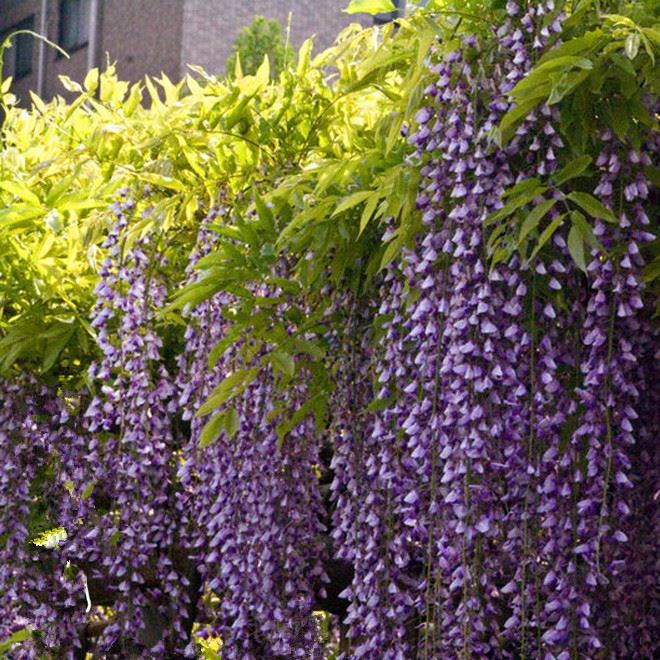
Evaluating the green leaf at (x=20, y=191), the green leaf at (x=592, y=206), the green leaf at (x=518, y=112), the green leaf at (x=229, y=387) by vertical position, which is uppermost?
the green leaf at (x=518, y=112)

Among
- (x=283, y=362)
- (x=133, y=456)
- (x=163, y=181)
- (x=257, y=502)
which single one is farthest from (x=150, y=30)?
(x=283, y=362)

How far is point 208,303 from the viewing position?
13.0 feet

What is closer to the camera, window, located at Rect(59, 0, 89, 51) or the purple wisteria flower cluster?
the purple wisteria flower cluster

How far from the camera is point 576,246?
2.77 metres

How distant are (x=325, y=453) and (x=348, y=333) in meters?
1.19

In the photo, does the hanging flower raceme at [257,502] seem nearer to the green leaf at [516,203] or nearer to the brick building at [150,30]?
the green leaf at [516,203]

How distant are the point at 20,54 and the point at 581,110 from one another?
19.4 metres

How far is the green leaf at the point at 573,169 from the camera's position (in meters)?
2.83

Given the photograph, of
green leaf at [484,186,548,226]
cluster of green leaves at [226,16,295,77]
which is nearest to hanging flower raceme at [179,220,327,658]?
green leaf at [484,186,548,226]

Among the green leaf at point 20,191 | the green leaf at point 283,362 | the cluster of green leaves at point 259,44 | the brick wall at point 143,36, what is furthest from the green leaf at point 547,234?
the brick wall at point 143,36

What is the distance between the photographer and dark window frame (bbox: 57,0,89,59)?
19.2 m

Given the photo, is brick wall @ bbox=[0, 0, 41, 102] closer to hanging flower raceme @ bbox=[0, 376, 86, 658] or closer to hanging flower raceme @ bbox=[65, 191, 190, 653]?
hanging flower raceme @ bbox=[0, 376, 86, 658]

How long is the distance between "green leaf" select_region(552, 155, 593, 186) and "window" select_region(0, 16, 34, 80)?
1858 cm

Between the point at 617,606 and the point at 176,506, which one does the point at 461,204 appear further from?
the point at 176,506
